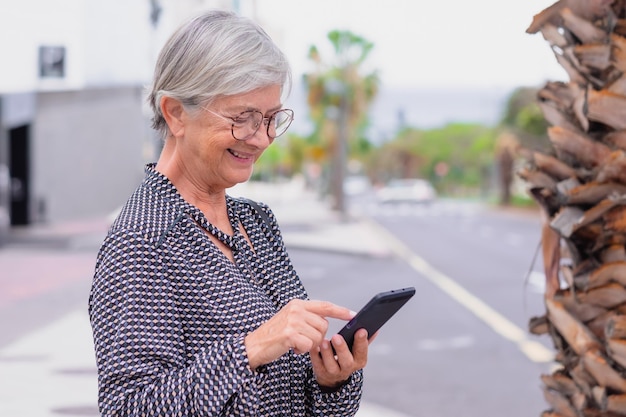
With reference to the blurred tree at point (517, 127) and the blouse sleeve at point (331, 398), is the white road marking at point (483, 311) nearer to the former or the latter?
the blouse sleeve at point (331, 398)

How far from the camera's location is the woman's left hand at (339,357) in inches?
75.9

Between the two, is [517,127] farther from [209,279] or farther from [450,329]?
[209,279]

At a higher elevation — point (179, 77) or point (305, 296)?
point (179, 77)

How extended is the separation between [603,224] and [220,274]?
188 centimetres

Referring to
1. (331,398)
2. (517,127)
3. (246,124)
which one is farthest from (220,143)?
(517,127)

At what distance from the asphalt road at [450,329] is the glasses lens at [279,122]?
59.6 inches

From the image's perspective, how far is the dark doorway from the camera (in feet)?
92.7

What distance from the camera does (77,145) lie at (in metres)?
32.7

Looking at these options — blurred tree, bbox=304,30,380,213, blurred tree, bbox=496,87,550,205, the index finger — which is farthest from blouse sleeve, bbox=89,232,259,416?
blurred tree, bbox=304,30,380,213

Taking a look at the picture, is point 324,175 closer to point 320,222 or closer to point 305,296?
point 320,222

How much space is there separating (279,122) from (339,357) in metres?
0.49

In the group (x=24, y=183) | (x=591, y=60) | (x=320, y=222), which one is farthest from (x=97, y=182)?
(x=591, y=60)

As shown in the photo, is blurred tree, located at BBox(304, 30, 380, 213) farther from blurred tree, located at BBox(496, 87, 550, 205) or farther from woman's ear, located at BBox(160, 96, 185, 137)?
woman's ear, located at BBox(160, 96, 185, 137)

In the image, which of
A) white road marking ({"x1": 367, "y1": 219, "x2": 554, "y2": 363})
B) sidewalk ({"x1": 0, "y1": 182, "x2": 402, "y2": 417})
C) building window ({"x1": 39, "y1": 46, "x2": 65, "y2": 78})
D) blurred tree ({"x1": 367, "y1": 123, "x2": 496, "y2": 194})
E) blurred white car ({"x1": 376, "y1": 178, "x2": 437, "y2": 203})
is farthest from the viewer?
blurred tree ({"x1": 367, "y1": 123, "x2": 496, "y2": 194})
